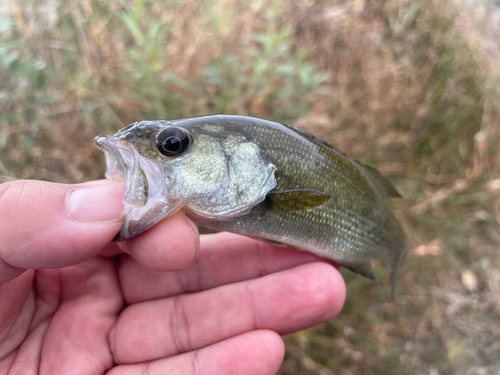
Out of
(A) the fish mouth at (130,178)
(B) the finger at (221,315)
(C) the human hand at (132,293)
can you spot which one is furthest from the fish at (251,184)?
(B) the finger at (221,315)

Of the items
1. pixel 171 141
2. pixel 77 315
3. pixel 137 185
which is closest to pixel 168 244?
pixel 137 185

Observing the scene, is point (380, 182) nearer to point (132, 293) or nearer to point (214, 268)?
point (214, 268)

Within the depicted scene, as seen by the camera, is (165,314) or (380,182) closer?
(165,314)

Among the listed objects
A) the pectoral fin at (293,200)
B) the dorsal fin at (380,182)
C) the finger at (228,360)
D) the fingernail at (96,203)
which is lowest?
the finger at (228,360)

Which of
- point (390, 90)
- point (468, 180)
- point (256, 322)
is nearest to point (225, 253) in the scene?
point (256, 322)

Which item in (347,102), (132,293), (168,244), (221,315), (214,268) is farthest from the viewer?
(347,102)

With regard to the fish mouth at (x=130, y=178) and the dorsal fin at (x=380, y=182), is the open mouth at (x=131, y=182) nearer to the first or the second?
the fish mouth at (x=130, y=178)

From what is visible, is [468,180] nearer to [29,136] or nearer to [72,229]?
[72,229]
